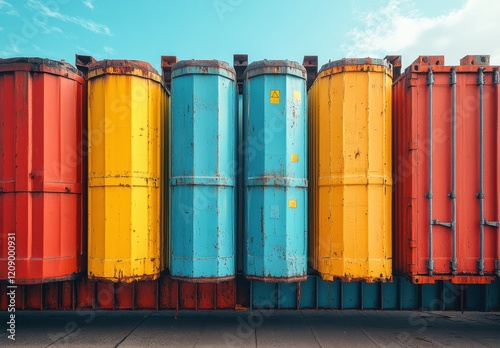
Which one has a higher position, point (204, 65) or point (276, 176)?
point (204, 65)

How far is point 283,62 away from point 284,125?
3.65 feet

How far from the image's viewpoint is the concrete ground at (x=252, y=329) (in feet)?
16.2

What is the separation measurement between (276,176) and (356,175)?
1.38 metres

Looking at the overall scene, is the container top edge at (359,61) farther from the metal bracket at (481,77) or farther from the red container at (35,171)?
the red container at (35,171)

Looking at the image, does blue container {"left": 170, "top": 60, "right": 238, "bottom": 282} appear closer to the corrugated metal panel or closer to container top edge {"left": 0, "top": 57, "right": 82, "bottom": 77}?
the corrugated metal panel

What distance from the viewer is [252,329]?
17.7 feet

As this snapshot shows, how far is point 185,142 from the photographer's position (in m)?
4.79

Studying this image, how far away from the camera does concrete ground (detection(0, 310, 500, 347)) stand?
494cm

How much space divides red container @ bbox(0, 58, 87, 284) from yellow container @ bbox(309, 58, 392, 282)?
4546 mm

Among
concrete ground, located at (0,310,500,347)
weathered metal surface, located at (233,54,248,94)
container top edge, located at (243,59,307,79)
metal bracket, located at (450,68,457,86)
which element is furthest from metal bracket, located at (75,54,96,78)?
metal bracket, located at (450,68,457,86)

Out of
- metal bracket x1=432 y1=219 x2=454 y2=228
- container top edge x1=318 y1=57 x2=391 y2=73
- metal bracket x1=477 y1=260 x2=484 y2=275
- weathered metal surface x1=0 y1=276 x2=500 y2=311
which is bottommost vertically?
weathered metal surface x1=0 y1=276 x2=500 y2=311

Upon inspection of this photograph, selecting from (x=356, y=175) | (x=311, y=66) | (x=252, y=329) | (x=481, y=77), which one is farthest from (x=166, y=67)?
(x=481, y=77)

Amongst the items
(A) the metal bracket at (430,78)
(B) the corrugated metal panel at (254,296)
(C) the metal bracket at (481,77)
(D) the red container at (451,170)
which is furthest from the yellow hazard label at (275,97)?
(C) the metal bracket at (481,77)

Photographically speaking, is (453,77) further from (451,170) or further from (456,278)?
(456,278)
